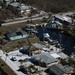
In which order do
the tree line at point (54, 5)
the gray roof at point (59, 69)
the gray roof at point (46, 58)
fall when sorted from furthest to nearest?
the tree line at point (54, 5) < the gray roof at point (46, 58) < the gray roof at point (59, 69)

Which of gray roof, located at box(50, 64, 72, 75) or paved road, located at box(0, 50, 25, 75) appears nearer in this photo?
gray roof, located at box(50, 64, 72, 75)

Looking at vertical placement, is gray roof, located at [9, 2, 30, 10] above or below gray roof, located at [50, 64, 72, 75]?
below

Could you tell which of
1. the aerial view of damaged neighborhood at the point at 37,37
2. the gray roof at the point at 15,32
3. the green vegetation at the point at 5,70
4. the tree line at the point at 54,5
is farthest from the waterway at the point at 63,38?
the tree line at the point at 54,5

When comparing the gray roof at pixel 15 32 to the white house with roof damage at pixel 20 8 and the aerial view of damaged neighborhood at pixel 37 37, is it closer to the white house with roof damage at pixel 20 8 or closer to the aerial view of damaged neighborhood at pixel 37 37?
the aerial view of damaged neighborhood at pixel 37 37

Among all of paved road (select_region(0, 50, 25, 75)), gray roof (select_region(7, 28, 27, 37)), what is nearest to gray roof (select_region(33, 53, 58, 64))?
paved road (select_region(0, 50, 25, 75))

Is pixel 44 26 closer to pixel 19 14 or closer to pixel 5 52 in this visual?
pixel 19 14

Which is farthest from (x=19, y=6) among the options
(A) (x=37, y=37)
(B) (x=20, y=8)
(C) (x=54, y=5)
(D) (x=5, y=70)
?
(D) (x=5, y=70)

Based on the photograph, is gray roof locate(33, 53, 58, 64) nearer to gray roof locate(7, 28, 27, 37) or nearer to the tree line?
A: gray roof locate(7, 28, 27, 37)

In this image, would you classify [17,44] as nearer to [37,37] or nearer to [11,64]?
[37,37]

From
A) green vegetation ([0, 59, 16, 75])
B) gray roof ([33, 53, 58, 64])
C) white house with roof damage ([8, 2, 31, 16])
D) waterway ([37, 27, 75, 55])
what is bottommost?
waterway ([37, 27, 75, 55])
